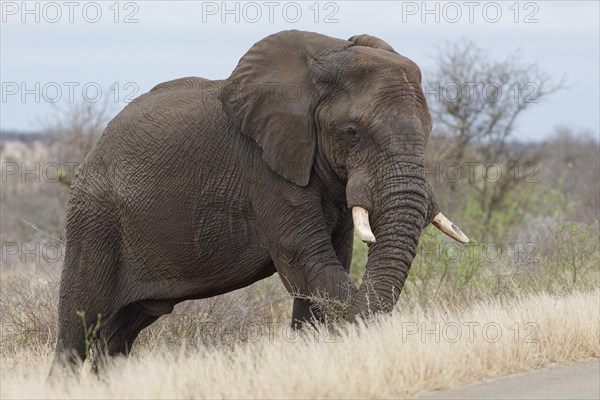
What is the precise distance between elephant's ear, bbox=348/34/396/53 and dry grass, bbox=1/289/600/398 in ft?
6.64

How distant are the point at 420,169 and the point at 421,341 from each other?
1320mm

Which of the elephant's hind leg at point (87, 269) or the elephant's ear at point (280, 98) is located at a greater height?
the elephant's ear at point (280, 98)

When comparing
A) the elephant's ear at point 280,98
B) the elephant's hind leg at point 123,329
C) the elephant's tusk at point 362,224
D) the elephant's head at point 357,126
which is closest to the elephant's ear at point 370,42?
the elephant's head at point 357,126

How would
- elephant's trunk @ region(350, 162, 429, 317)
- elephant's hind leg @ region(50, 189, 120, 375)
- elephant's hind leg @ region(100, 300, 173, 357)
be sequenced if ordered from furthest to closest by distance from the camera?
elephant's hind leg @ region(100, 300, 173, 357), elephant's hind leg @ region(50, 189, 120, 375), elephant's trunk @ region(350, 162, 429, 317)

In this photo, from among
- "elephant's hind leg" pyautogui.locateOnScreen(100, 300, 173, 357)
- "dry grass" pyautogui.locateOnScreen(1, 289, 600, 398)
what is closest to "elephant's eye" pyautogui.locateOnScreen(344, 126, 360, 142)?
"dry grass" pyautogui.locateOnScreen(1, 289, 600, 398)

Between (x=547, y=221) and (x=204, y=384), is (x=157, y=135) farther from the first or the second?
(x=547, y=221)

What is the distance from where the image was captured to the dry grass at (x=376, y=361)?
301 inches

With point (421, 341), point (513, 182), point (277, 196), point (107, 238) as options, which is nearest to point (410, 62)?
point (277, 196)

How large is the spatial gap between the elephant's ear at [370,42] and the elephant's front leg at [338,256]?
1240 millimetres

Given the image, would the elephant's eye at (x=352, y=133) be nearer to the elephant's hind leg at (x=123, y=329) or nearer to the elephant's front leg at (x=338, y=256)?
the elephant's front leg at (x=338, y=256)

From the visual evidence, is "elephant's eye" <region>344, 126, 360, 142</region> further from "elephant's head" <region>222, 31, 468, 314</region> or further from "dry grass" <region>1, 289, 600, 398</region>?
"dry grass" <region>1, 289, 600, 398</region>

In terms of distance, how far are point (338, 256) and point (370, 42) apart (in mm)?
1640

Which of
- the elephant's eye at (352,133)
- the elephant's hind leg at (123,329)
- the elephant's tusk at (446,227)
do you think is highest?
the elephant's eye at (352,133)

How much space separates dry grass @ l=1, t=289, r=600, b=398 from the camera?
7.65 meters
